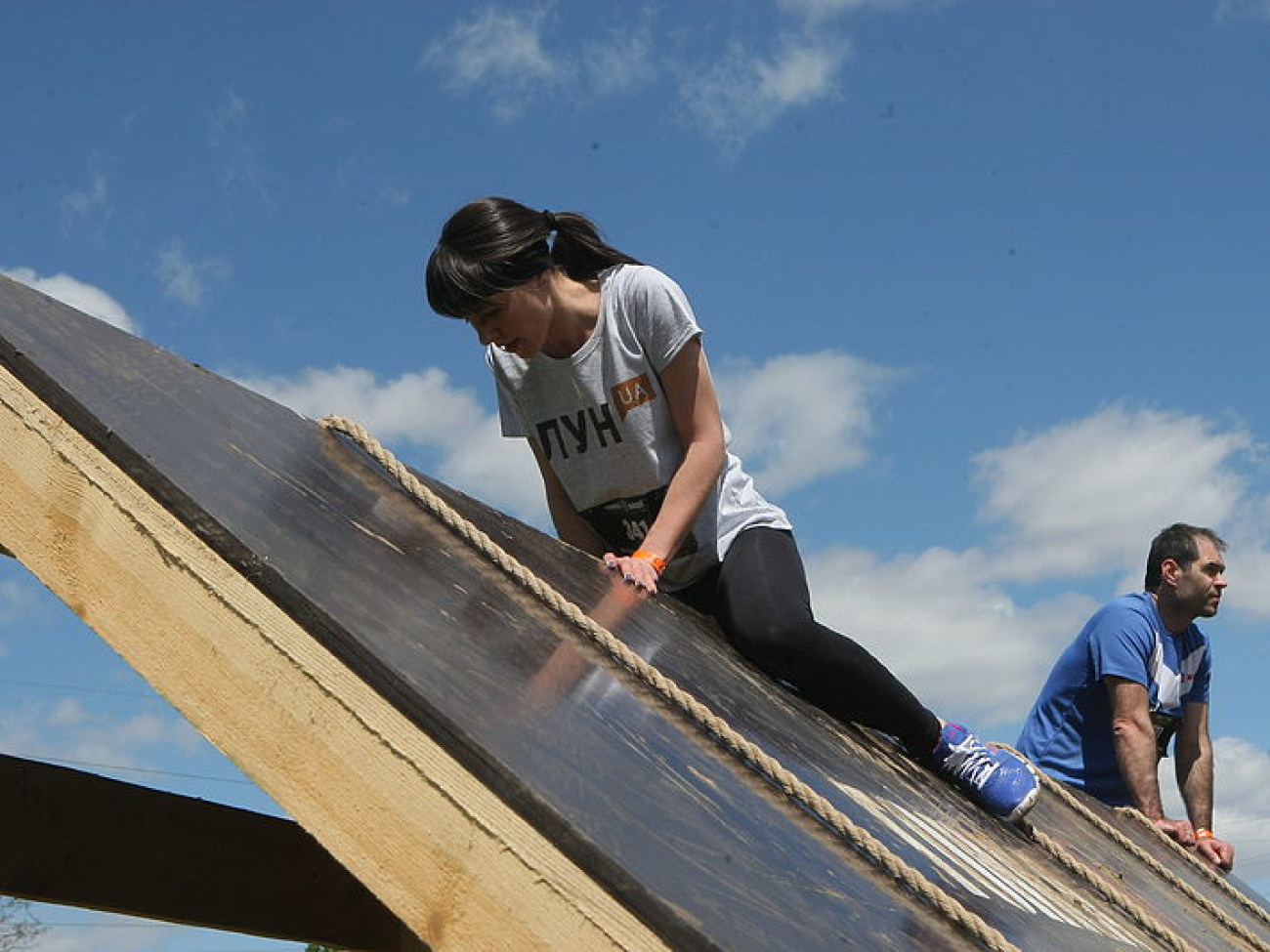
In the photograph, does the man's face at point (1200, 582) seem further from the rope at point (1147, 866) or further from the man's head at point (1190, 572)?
the rope at point (1147, 866)

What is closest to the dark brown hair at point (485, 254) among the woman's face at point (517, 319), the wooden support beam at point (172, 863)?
the woman's face at point (517, 319)

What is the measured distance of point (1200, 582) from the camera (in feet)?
17.8

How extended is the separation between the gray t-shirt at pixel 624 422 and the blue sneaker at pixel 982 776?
0.62m

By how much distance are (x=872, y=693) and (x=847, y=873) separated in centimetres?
137

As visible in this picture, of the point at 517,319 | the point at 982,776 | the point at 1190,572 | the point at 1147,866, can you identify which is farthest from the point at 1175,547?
the point at 517,319

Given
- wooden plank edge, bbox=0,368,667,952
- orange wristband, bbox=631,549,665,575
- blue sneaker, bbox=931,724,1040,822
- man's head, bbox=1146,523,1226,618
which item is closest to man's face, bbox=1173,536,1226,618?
man's head, bbox=1146,523,1226,618

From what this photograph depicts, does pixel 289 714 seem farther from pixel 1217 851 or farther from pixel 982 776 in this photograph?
pixel 1217 851

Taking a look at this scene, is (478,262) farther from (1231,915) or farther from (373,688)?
(1231,915)

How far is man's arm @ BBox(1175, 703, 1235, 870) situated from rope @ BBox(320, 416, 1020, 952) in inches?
152

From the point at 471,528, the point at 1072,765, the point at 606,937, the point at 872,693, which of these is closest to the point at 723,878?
the point at 606,937

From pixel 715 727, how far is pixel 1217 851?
3624 mm

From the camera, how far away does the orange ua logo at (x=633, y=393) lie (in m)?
3.38

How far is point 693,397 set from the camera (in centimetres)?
335

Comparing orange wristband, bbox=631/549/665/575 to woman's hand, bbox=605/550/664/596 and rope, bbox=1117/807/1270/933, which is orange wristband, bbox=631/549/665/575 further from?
rope, bbox=1117/807/1270/933
